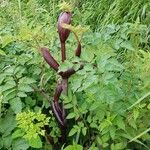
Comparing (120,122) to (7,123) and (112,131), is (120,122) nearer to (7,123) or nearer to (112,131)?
(112,131)

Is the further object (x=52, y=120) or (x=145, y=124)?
(x=52, y=120)

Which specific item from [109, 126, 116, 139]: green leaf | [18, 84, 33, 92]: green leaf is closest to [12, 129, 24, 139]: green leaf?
[18, 84, 33, 92]: green leaf

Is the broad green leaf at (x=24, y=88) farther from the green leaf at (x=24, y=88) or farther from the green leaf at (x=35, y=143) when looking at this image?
the green leaf at (x=35, y=143)

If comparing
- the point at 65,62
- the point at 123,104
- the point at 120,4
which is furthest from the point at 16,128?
the point at 120,4

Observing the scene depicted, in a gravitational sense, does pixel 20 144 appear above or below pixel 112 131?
above

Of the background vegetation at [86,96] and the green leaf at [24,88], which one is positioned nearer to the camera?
the background vegetation at [86,96]

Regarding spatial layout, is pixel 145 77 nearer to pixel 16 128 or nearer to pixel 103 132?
pixel 103 132

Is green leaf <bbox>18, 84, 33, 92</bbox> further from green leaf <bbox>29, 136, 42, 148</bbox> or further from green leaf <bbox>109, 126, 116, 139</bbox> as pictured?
green leaf <bbox>109, 126, 116, 139</bbox>

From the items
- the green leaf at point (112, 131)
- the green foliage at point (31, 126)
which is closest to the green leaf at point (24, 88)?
the green foliage at point (31, 126)

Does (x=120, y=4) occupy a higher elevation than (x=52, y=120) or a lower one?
lower

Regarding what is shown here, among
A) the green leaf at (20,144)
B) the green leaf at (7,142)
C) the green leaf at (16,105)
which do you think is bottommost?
the green leaf at (20,144)

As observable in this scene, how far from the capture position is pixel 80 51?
195 cm

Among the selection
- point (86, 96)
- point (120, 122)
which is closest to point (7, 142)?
point (86, 96)

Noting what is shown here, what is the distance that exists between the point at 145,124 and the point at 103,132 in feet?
0.63
